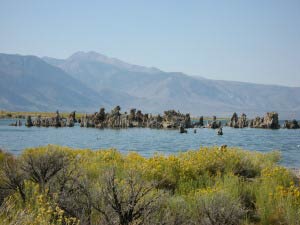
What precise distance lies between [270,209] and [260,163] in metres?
9.00

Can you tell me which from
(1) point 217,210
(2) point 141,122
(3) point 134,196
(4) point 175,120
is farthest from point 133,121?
(3) point 134,196

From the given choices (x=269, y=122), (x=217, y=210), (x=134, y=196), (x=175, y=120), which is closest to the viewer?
(x=134, y=196)

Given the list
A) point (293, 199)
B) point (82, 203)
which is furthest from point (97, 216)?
point (293, 199)

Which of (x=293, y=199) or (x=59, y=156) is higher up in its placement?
(x=59, y=156)

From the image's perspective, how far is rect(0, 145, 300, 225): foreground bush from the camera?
1061 cm

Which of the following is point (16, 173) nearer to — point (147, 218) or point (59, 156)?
point (59, 156)

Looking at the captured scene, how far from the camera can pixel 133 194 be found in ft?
35.0

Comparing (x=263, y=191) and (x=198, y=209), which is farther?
(x=263, y=191)

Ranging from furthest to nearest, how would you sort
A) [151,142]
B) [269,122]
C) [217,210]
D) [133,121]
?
1. [133,121]
2. [269,122]
3. [151,142]
4. [217,210]

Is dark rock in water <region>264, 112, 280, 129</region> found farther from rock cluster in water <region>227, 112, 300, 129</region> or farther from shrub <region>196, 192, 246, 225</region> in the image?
shrub <region>196, 192, 246, 225</region>

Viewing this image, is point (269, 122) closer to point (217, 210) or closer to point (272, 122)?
point (272, 122)

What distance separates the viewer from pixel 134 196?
35.7 ft

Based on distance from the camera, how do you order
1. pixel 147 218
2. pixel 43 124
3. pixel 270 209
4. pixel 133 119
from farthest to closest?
1. pixel 133 119
2. pixel 43 124
3. pixel 270 209
4. pixel 147 218

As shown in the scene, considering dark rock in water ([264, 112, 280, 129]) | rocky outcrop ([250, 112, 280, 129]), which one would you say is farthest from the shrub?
rocky outcrop ([250, 112, 280, 129])
